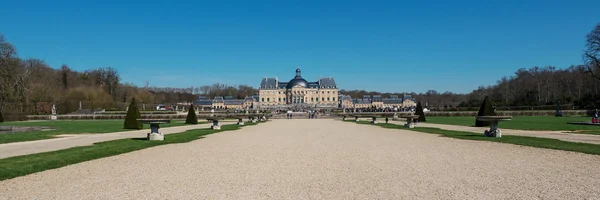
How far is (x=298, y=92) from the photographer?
121 meters

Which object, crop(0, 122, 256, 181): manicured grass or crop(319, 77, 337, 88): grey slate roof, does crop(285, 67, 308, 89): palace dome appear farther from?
crop(0, 122, 256, 181): manicured grass

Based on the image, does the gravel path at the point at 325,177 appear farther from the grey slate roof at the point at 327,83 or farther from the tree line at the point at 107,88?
the grey slate roof at the point at 327,83

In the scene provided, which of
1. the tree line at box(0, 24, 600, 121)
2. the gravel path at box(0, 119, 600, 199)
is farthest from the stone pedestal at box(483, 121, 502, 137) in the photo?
the tree line at box(0, 24, 600, 121)

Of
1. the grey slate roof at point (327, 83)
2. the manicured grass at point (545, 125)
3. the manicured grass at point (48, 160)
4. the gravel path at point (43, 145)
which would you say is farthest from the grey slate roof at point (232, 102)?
the manicured grass at point (48, 160)

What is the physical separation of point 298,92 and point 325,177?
113137 mm

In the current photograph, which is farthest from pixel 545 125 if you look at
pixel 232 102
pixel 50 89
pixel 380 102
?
pixel 232 102

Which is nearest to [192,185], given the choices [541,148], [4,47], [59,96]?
[541,148]

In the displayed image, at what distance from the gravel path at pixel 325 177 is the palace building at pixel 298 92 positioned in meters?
109

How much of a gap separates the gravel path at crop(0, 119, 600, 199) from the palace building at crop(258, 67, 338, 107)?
109m

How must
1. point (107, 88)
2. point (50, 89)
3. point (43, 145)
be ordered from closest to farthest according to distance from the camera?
point (43, 145)
point (50, 89)
point (107, 88)

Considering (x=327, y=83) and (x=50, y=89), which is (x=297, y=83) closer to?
(x=327, y=83)

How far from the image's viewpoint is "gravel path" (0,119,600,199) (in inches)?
237

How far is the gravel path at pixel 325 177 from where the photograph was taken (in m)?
6.01

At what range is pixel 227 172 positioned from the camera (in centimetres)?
810
